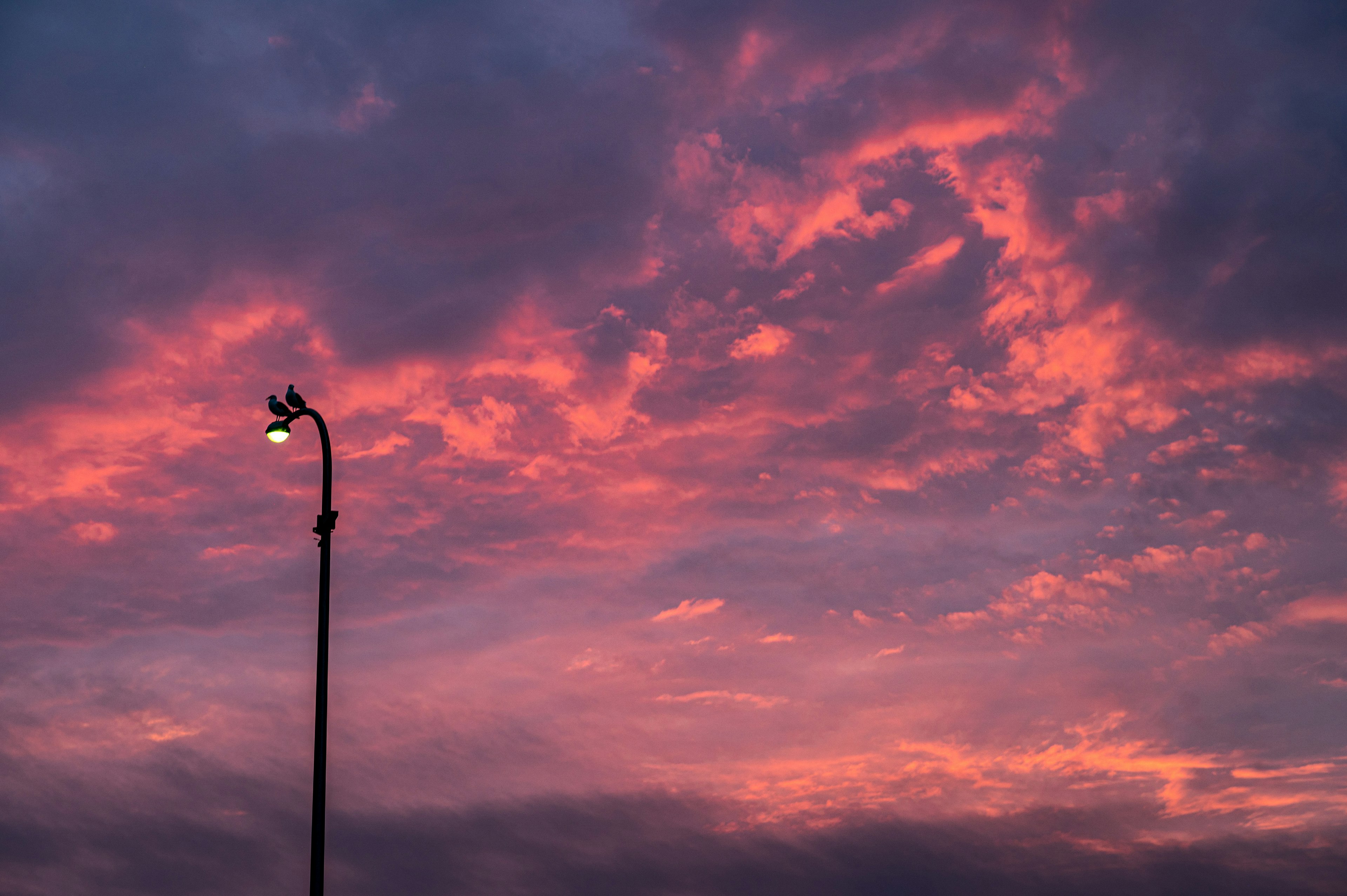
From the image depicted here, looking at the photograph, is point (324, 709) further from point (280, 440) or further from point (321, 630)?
point (280, 440)

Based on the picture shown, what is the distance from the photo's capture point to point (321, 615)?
53.4ft

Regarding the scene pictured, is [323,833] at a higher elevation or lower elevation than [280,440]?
lower

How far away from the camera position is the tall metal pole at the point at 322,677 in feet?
48.9

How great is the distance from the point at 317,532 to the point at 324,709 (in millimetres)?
2737

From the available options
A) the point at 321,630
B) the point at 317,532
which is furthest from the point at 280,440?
the point at 321,630

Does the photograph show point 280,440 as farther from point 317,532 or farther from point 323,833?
point 323,833

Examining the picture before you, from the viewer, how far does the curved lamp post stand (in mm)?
14933

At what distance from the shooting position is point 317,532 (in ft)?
55.6

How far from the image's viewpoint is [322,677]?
15.8 m

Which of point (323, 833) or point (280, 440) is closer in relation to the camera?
point (323, 833)

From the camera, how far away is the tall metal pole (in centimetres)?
1489

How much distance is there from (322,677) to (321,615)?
36.9 inches

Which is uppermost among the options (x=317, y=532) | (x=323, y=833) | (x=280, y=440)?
(x=280, y=440)

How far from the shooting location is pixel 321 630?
16.2 m
